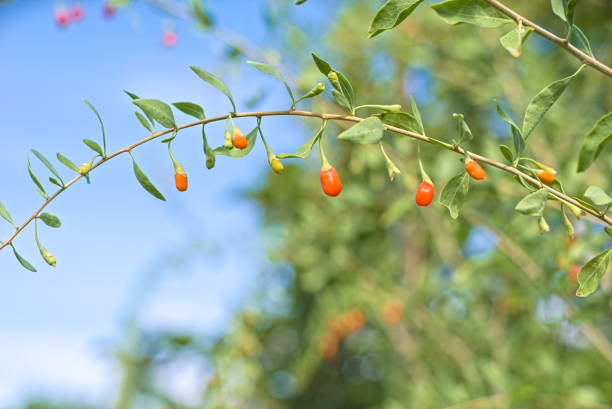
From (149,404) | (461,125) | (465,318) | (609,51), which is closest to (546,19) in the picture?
(609,51)

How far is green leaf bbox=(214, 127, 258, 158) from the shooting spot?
24.4 inches

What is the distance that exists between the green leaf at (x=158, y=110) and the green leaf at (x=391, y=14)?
193 mm

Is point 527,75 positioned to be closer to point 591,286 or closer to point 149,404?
point 591,286

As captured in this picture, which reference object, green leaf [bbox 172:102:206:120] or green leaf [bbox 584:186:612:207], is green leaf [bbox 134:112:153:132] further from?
green leaf [bbox 584:186:612:207]

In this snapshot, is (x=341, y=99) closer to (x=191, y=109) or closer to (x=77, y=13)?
(x=191, y=109)

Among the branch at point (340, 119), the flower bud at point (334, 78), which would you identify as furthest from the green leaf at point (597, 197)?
the flower bud at point (334, 78)

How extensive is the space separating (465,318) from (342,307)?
0.39m

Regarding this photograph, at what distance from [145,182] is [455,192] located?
11.1 inches

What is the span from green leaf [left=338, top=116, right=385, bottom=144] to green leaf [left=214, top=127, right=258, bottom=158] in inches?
5.5

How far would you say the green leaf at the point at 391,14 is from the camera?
0.54 m

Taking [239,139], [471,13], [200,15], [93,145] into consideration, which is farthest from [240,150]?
[200,15]

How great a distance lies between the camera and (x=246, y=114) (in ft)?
1.95

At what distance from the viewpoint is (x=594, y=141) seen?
0.51 metres

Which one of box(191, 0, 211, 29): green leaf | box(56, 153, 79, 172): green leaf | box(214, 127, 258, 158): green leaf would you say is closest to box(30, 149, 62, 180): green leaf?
box(56, 153, 79, 172): green leaf
